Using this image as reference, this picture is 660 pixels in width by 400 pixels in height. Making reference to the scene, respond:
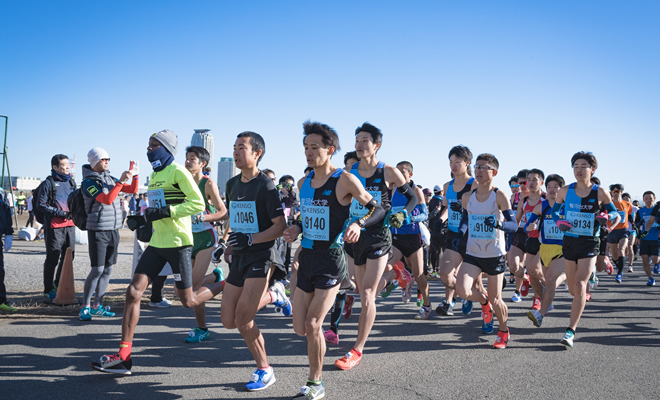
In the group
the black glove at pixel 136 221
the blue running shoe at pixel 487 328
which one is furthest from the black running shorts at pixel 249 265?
the blue running shoe at pixel 487 328

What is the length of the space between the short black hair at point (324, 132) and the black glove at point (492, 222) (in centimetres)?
222

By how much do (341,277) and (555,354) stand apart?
2955 mm

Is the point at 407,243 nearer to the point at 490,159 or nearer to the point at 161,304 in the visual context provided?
the point at 490,159

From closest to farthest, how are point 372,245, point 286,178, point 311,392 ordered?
point 311,392, point 372,245, point 286,178

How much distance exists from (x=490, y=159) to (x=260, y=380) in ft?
12.2

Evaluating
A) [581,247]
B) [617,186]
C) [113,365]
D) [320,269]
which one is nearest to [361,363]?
[320,269]

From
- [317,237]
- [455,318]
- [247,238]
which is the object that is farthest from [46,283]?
[455,318]

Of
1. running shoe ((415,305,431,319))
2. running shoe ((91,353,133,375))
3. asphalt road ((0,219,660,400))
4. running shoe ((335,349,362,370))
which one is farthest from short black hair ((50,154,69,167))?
running shoe ((415,305,431,319))

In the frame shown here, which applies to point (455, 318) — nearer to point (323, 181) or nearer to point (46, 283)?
point (323, 181)

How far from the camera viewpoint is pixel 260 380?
12.5 ft

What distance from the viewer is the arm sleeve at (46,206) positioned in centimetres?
691

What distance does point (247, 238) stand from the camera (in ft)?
12.6

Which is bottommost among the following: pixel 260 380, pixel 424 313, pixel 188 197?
pixel 424 313

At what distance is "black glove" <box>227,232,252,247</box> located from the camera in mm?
3828
